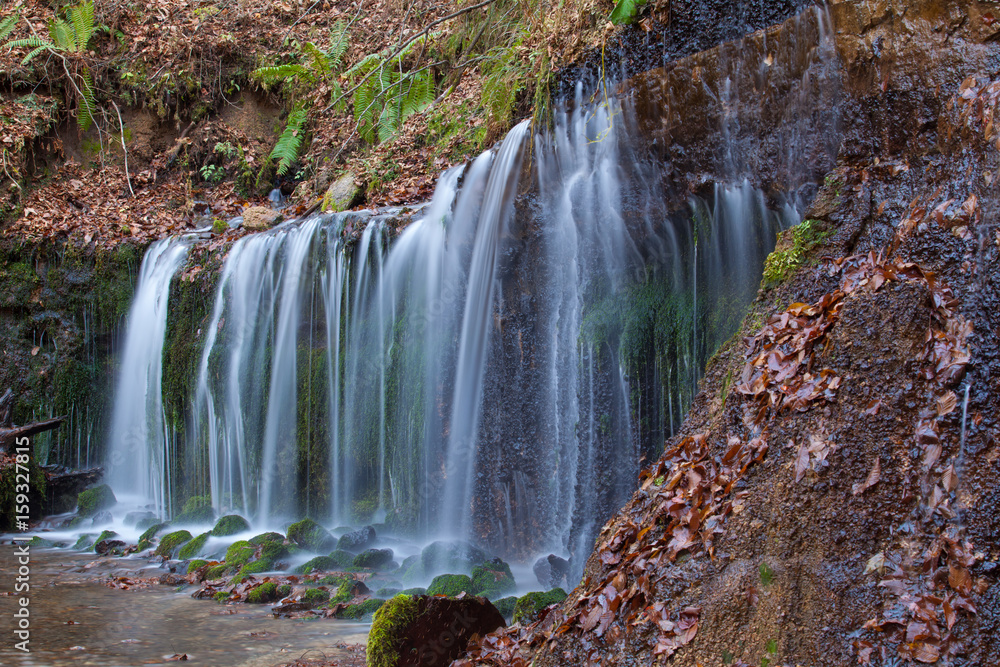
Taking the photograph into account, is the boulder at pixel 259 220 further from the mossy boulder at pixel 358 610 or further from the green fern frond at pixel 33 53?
the mossy boulder at pixel 358 610

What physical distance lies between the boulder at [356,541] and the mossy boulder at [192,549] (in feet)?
5.10

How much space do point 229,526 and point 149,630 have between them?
11.7 ft

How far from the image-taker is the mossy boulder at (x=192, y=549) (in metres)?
7.55

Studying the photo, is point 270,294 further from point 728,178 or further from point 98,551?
point 728,178

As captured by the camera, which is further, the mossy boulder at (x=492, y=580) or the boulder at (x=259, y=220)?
the boulder at (x=259, y=220)

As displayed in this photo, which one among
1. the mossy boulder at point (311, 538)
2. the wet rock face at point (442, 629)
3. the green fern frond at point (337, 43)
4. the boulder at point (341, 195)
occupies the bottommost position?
the mossy boulder at point (311, 538)

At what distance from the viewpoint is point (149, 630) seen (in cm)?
502

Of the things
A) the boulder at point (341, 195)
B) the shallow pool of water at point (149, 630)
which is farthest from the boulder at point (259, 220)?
the shallow pool of water at point (149, 630)

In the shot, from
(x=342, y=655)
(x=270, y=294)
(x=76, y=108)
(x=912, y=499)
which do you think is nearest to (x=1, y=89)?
(x=76, y=108)

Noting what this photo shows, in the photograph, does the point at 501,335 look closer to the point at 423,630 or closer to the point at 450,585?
the point at 450,585

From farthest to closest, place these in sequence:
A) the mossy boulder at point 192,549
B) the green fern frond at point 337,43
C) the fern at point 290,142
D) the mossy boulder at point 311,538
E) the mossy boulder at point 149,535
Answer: the fern at point 290,142
the green fern frond at point 337,43
the mossy boulder at point 149,535
the mossy boulder at point 192,549
the mossy boulder at point 311,538

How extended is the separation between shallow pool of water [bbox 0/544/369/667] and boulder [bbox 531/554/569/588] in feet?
5.29

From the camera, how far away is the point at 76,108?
15.0 m

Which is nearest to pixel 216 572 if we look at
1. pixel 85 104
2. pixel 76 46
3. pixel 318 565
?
pixel 318 565
